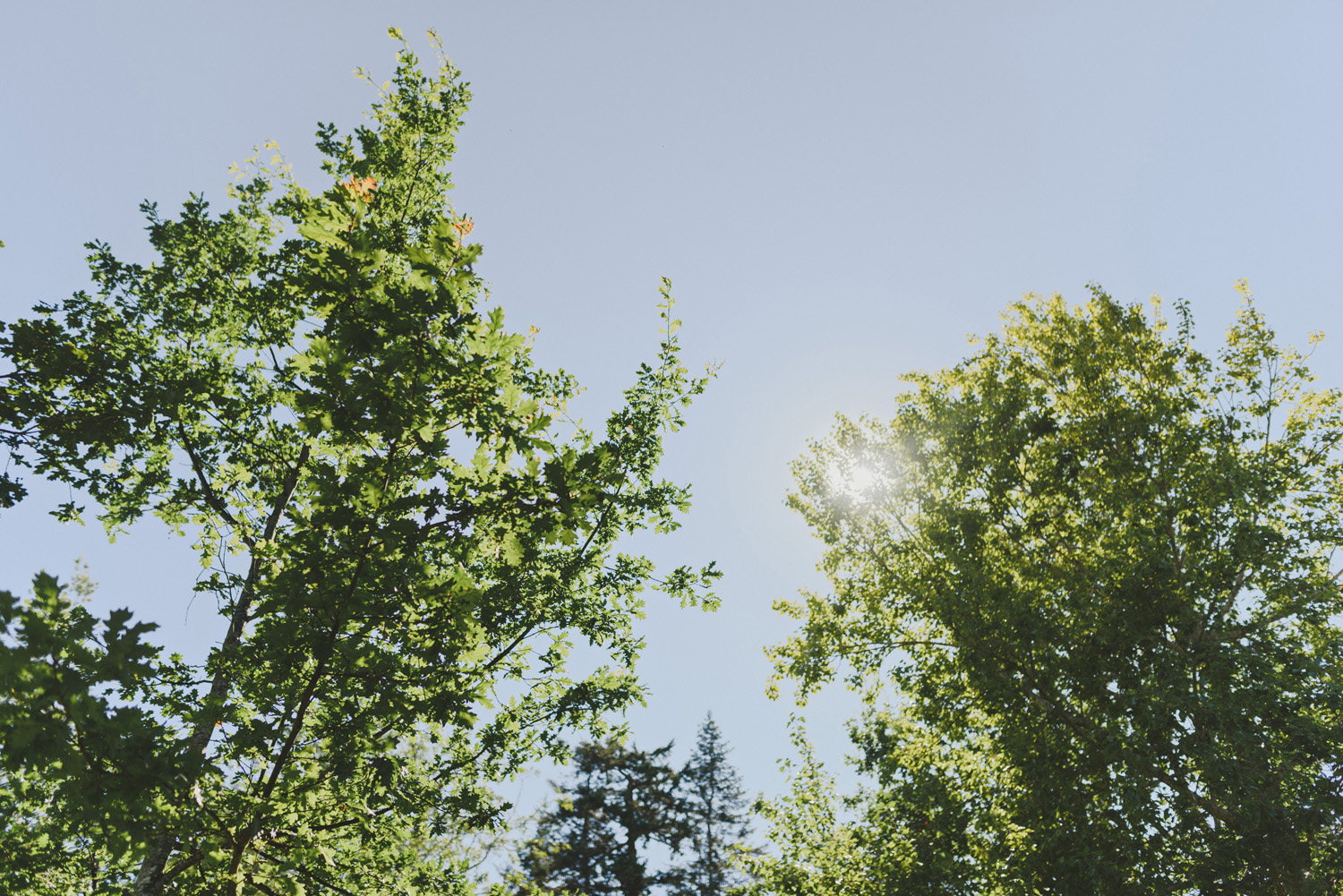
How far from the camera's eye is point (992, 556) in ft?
37.4

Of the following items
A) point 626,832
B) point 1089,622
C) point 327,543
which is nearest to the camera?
point 327,543

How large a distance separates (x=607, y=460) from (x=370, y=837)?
3799 mm

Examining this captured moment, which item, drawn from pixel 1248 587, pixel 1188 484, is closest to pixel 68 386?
pixel 1188 484

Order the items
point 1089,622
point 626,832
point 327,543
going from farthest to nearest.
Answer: point 626,832 → point 1089,622 → point 327,543

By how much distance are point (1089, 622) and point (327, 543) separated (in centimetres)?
1000

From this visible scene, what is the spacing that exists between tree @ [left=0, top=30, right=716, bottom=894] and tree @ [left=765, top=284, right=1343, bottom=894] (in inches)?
261

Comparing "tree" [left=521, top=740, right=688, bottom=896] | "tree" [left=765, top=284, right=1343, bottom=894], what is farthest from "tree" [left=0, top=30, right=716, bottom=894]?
"tree" [left=521, top=740, right=688, bottom=896]

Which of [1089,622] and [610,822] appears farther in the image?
[610,822]

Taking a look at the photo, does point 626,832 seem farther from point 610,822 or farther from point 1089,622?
point 1089,622

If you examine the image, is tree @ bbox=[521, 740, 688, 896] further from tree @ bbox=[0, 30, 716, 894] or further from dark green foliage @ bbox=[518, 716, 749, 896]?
tree @ bbox=[0, 30, 716, 894]

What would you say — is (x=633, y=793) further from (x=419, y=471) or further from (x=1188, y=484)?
(x=419, y=471)

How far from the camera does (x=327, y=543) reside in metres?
3.46

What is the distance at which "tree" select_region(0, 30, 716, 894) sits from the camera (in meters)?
3.17

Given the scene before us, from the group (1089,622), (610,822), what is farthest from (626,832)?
(1089,622)
